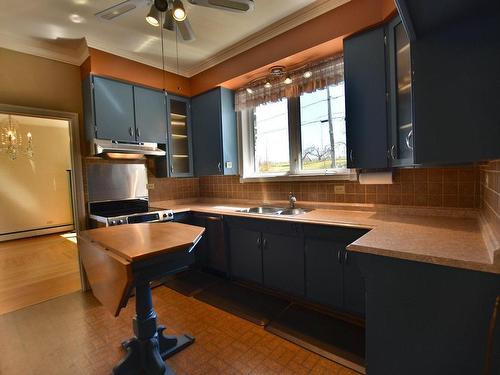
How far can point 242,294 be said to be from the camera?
104 inches

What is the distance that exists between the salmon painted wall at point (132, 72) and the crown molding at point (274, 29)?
0.35 m

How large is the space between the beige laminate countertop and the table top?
3.06 feet

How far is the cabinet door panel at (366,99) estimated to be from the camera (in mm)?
1904

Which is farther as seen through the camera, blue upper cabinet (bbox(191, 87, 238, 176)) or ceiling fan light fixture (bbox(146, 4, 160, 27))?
blue upper cabinet (bbox(191, 87, 238, 176))

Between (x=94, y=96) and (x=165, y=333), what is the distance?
2.49 metres

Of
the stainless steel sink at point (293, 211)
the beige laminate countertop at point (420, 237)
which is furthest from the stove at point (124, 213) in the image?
the beige laminate countertop at point (420, 237)

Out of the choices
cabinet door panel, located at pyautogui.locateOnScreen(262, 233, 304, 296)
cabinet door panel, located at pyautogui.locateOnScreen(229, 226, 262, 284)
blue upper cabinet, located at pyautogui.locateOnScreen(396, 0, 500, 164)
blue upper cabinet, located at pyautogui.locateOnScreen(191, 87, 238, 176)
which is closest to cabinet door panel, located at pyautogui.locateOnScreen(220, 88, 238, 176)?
blue upper cabinet, located at pyautogui.locateOnScreen(191, 87, 238, 176)

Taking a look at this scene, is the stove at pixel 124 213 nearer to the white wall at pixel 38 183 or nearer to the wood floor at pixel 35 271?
the wood floor at pixel 35 271

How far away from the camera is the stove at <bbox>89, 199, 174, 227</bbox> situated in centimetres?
264

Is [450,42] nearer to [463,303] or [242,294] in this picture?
[463,303]

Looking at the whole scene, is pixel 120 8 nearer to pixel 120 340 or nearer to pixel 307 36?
pixel 307 36

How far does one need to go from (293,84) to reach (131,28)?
1.73 meters

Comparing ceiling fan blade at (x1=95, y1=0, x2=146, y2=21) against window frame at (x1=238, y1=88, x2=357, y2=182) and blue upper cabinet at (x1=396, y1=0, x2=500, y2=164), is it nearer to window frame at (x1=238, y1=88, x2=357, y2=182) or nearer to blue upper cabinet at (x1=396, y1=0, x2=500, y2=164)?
blue upper cabinet at (x1=396, y1=0, x2=500, y2=164)

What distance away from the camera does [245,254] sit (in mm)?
2699
